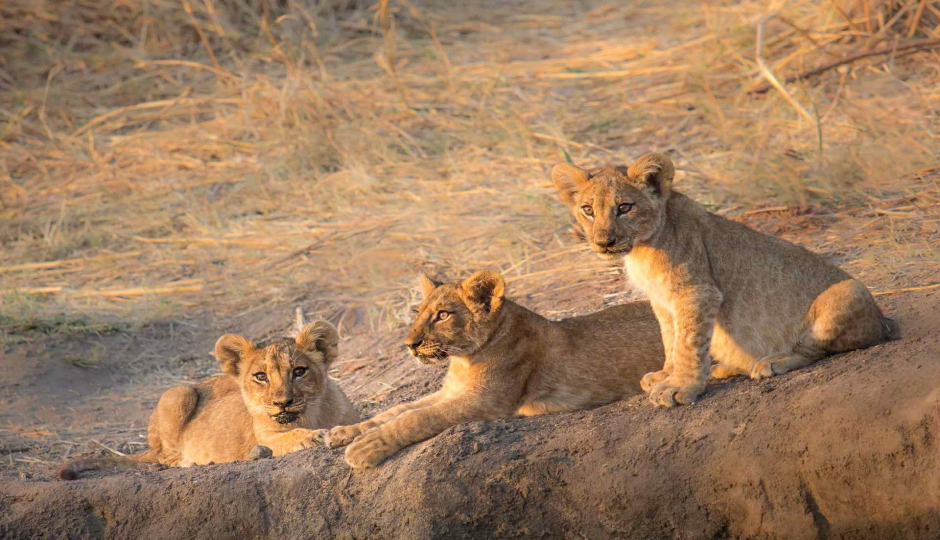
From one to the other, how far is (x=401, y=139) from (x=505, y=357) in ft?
20.5

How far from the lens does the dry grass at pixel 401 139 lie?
26.9ft

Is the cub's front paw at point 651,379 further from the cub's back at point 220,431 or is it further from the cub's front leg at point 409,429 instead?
the cub's back at point 220,431

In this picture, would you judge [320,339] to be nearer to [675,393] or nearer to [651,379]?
[651,379]

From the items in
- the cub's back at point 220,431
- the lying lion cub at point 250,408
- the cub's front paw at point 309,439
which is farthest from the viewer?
the cub's back at point 220,431

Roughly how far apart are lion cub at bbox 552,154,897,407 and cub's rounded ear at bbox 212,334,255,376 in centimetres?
218

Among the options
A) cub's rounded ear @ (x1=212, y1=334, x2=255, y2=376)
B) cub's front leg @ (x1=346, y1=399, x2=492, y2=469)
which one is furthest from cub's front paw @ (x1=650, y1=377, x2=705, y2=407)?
cub's rounded ear @ (x1=212, y1=334, x2=255, y2=376)

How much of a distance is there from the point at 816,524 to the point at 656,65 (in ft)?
24.7

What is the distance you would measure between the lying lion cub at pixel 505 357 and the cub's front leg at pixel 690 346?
1.69 feet

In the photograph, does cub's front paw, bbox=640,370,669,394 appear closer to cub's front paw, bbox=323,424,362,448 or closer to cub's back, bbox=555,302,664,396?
cub's back, bbox=555,302,664,396

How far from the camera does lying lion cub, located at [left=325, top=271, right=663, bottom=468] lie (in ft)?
17.4

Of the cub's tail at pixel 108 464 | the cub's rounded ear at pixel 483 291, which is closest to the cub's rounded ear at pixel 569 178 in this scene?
the cub's rounded ear at pixel 483 291

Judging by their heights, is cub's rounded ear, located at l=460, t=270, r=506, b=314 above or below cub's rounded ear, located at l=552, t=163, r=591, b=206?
below

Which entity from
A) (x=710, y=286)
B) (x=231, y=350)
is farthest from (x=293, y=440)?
(x=710, y=286)

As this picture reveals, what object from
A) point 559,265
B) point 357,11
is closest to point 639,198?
point 559,265
